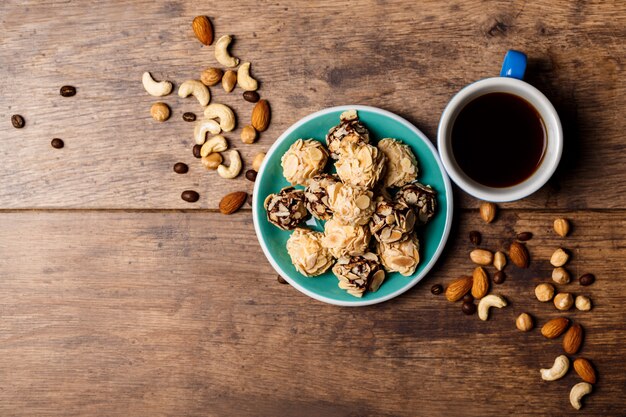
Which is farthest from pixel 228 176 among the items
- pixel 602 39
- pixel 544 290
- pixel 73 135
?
pixel 602 39

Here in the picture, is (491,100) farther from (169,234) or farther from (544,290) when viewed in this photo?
(169,234)

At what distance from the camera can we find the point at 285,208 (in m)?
1.04

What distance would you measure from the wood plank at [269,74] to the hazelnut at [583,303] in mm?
166

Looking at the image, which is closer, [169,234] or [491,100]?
[491,100]

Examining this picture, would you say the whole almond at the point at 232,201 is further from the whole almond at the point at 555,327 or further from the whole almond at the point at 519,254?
the whole almond at the point at 555,327

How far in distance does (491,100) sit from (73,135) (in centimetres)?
77

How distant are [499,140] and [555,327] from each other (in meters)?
0.36

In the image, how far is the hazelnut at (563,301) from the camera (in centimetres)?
110

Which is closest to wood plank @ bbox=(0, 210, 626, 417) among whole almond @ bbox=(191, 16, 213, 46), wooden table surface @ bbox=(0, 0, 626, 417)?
wooden table surface @ bbox=(0, 0, 626, 417)

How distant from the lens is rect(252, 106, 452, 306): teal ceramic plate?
3.41 feet

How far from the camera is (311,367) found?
1148 millimetres

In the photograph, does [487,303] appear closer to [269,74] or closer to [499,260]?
[499,260]

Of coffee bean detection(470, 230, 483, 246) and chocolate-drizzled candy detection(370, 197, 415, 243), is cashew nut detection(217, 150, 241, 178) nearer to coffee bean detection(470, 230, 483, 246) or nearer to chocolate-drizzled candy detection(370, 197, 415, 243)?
chocolate-drizzled candy detection(370, 197, 415, 243)

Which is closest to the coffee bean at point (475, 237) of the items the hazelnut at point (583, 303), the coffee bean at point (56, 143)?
the hazelnut at point (583, 303)
